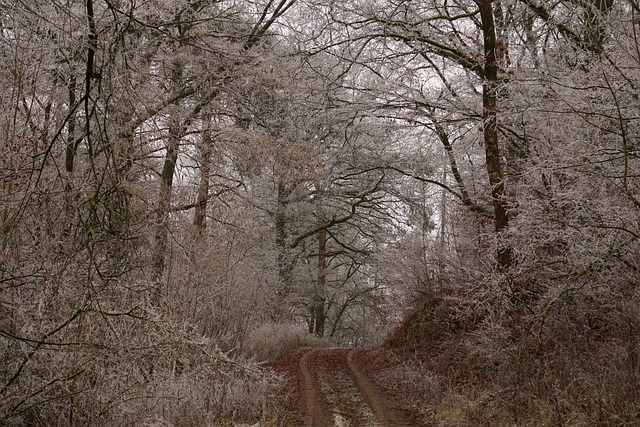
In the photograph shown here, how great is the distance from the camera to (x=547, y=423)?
617 cm

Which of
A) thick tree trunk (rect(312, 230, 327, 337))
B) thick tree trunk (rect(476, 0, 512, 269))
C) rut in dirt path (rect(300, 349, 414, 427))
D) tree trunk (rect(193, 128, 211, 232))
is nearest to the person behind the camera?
rut in dirt path (rect(300, 349, 414, 427))

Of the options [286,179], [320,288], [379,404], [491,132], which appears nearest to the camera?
[379,404]

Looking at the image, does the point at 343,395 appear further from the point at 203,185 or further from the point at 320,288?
the point at 320,288

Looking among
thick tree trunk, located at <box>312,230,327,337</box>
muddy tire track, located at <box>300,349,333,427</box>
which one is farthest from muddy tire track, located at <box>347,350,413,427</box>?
thick tree trunk, located at <box>312,230,327,337</box>

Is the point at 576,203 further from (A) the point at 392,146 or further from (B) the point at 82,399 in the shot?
(A) the point at 392,146

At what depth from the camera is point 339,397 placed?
31.8 feet

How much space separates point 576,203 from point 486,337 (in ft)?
9.14

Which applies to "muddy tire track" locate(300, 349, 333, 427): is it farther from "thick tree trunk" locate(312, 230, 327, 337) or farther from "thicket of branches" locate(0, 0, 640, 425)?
"thick tree trunk" locate(312, 230, 327, 337)

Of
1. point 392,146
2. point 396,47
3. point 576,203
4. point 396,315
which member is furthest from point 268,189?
point 576,203

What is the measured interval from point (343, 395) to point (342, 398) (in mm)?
277

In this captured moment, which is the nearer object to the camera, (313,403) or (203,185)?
(313,403)

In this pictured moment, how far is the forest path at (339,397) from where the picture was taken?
8.12 meters

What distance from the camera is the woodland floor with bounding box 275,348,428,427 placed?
8188 mm

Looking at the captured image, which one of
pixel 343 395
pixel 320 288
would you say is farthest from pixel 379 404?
pixel 320 288
